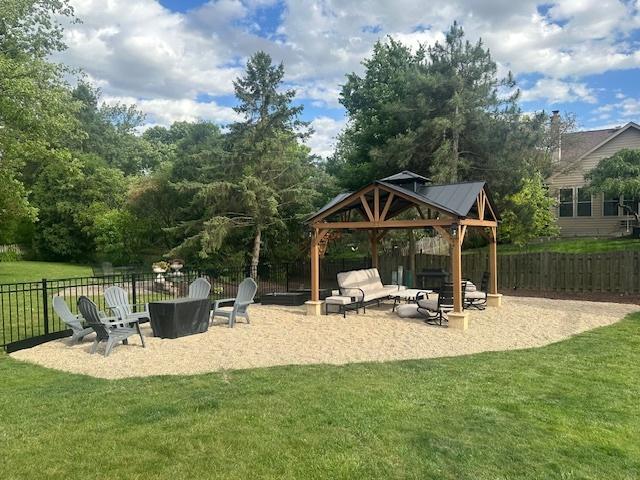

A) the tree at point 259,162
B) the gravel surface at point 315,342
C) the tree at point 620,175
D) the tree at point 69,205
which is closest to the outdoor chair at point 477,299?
the gravel surface at point 315,342

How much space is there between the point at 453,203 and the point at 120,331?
704 centimetres

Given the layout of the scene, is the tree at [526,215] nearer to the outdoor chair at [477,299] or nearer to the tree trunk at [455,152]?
the tree trunk at [455,152]

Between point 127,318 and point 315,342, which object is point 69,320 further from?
point 315,342

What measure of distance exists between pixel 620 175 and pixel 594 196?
4068 mm

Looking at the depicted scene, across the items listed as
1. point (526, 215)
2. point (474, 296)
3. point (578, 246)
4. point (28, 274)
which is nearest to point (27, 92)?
point (28, 274)

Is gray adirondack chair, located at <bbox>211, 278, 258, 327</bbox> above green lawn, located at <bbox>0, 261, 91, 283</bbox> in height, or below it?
above

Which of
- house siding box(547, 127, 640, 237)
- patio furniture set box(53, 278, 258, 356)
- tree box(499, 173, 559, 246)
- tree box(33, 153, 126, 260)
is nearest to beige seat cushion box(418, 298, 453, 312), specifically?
patio furniture set box(53, 278, 258, 356)

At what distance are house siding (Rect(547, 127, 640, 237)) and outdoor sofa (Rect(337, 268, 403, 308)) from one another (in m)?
17.8

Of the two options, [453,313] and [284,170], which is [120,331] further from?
[284,170]

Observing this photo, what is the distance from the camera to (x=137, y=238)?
25.6 m

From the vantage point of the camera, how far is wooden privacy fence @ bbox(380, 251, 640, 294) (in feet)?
Result: 45.3

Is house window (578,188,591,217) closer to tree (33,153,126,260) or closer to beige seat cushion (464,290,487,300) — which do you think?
beige seat cushion (464,290,487,300)

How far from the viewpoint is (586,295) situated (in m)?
14.1

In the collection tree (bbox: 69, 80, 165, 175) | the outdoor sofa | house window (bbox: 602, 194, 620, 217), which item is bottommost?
the outdoor sofa
